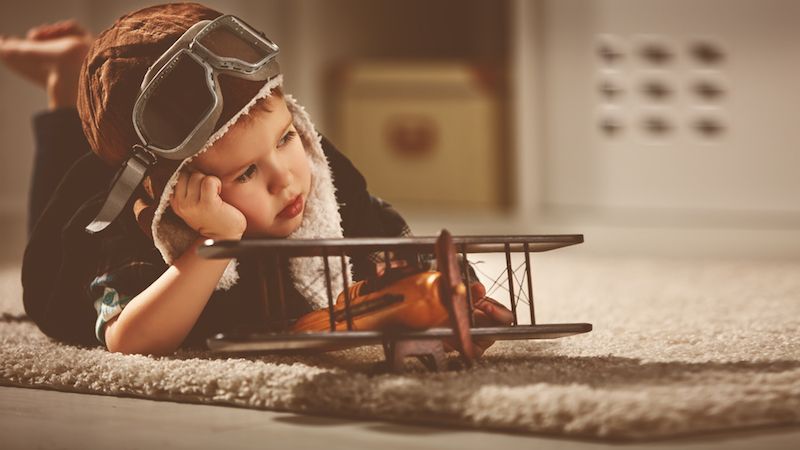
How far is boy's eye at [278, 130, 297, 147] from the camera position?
0.93m

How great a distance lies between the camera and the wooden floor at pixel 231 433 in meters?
0.72

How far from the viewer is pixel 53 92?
4.48 feet

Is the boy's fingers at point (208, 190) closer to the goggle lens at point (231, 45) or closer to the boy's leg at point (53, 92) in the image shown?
the goggle lens at point (231, 45)

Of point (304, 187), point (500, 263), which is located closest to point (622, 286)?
point (500, 263)

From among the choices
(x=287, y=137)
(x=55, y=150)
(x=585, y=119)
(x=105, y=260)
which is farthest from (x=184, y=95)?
(x=585, y=119)

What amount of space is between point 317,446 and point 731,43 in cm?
165

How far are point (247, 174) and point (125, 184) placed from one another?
94mm

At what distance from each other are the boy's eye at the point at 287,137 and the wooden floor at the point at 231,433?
22cm

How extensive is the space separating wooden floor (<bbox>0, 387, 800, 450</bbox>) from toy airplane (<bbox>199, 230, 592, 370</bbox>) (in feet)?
0.19

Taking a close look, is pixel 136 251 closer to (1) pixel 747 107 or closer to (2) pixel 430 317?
(2) pixel 430 317

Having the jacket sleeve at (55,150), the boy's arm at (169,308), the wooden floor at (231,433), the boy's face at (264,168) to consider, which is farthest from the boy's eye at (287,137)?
the jacket sleeve at (55,150)

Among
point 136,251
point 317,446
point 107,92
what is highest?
point 107,92

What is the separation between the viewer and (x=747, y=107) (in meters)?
2.16

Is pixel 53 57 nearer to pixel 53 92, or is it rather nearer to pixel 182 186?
pixel 53 92
